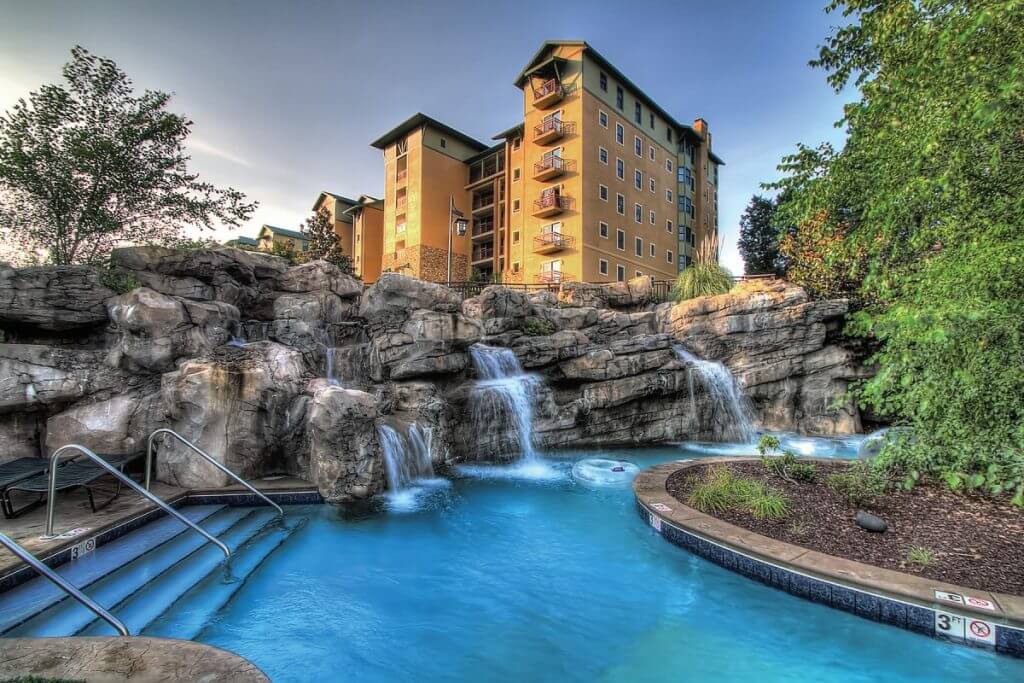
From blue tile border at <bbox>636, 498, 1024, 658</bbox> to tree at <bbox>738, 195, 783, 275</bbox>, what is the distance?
30.6m

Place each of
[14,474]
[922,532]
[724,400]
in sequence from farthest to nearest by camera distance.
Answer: [724,400] < [14,474] < [922,532]

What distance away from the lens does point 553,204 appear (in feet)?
97.7

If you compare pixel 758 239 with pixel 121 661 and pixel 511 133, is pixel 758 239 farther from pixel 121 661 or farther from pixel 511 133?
pixel 121 661

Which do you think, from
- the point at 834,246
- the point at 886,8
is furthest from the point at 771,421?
the point at 886,8

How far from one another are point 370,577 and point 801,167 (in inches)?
388

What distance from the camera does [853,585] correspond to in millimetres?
4371

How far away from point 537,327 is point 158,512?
10.6 meters

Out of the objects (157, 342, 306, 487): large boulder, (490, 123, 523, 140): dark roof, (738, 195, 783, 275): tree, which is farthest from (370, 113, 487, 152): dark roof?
(157, 342, 306, 487): large boulder

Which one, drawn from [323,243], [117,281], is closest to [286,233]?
[323,243]

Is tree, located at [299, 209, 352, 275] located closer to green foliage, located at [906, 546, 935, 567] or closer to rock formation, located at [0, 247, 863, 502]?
rock formation, located at [0, 247, 863, 502]

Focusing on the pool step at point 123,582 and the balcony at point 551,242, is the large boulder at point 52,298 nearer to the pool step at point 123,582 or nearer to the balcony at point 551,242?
the pool step at point 123,582

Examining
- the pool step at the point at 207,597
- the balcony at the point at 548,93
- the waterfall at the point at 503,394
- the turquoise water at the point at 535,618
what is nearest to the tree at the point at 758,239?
the balcony at the point at 548,93

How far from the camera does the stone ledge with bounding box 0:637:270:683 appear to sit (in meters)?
2.50

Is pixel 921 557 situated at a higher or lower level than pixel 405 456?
lower
